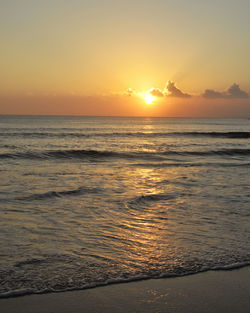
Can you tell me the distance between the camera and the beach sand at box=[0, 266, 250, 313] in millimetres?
3787

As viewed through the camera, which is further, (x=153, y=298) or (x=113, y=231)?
(x=113, y=231)

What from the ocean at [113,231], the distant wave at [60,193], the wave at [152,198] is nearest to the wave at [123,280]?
the ocean at [113,231]

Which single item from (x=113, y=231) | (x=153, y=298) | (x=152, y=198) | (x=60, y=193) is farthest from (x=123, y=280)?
(x=60, y=193)

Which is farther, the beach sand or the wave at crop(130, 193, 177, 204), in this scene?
the wave at crop(130, 193, 177, 204)

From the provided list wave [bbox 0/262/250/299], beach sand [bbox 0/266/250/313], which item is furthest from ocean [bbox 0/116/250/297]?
beach sand [bbox 0/266/250/313]

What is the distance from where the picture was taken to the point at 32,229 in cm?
658

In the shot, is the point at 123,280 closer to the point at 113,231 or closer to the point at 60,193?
the point at 113,231

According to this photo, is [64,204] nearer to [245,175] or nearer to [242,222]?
[242,222]

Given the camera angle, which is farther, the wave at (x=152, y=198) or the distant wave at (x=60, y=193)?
the distant wave at (x=60, y=193)

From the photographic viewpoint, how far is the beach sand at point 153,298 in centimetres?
379

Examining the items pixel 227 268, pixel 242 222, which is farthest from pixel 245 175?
pixel 227 268

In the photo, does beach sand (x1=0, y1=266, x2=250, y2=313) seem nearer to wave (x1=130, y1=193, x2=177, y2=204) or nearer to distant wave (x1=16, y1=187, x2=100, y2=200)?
wave (x1=130, y1=193, x2=177, y2=204)

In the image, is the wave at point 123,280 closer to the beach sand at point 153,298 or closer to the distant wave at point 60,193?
the beach sand at point 153,298

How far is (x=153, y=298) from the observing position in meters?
4.05
